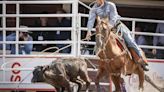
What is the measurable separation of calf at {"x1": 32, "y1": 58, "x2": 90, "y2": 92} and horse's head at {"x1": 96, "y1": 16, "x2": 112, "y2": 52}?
4.00 feet

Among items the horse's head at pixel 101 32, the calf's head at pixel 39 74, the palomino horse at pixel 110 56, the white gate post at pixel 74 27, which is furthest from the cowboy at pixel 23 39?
the horse's head at pixel 101 32

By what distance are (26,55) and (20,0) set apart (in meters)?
1.88

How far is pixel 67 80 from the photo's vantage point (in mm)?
11117

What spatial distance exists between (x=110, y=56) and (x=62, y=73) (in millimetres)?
1135

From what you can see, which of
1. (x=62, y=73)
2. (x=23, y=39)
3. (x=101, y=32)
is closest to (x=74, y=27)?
(x=23, y=39)

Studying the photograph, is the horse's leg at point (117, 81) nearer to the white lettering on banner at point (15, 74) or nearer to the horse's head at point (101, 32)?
the horse's head at point (101, 32)

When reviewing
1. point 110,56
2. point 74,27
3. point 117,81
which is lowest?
point 117,81

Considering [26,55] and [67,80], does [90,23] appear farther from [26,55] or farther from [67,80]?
[26,55]

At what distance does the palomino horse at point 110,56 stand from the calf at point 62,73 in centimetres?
47

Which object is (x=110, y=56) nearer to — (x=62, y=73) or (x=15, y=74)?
(x=62, y=73)

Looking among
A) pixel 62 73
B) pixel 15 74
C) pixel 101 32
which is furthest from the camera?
pixel 15 74

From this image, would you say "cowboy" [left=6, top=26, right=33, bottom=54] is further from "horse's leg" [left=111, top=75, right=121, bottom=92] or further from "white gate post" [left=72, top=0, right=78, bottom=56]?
"horse's leg" [left=111, top=75, right=121, bottom=92]

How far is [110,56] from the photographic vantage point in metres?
10.6

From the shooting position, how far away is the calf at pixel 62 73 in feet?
36.4
